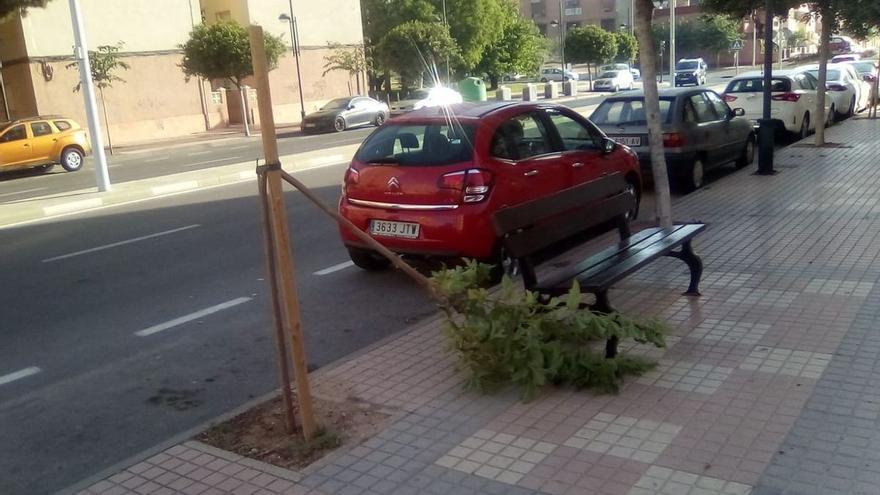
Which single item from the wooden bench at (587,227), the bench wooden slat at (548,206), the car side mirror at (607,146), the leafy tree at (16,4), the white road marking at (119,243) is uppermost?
the leafy tree at (16,4)

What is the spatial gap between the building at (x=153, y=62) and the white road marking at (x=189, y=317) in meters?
30.8

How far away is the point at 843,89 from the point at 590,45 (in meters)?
40.3

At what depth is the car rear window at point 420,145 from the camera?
7410 millimetres

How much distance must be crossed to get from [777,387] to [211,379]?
11.9ft

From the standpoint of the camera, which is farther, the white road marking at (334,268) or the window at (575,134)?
the window at (575,134)

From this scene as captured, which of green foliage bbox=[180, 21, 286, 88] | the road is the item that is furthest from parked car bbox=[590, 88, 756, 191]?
green foliage bbox=[180, 21, 286, 88]

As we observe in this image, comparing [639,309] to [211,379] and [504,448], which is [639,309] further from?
[211,379]

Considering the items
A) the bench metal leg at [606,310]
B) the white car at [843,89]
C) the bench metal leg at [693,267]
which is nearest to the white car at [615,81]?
the white car at [843,89]

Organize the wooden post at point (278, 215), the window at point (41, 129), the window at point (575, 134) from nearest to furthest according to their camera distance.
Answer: the wooden post at point (278, 215) → the window at point (575, 134) → the window at point (41, 129)

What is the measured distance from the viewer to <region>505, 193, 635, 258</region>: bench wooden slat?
5652mm

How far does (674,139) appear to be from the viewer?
11664mm

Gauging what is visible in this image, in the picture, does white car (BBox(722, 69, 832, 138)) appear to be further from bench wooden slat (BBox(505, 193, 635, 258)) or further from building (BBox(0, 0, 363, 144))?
building (BBox(0, 0, 363, 144))

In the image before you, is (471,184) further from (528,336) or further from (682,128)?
(682,128)

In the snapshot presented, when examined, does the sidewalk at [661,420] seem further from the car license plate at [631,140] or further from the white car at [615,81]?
the white car at [615,81]
